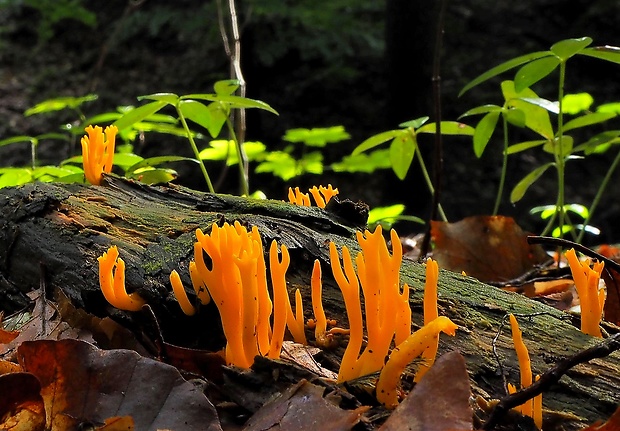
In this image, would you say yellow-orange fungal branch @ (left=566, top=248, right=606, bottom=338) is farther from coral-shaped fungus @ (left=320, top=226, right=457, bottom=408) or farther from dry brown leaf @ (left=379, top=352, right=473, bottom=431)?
dry brown leaf @ (left=379, top=352, right=473, bottom=431)

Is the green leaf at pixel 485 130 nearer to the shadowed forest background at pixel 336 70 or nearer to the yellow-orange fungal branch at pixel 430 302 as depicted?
the yellow-orange fungal branch at pixel 430 302

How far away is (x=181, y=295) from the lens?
143cm

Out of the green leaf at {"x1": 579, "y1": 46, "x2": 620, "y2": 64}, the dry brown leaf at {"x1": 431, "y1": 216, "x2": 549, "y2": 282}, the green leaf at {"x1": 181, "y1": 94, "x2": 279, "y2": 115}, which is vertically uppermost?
the green leaf at {"x1": 579, "y1": 46, "x2": 620, "y2": 64}

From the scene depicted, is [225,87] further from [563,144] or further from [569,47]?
[563,144]

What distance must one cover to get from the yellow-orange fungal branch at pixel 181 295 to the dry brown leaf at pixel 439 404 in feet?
1.97

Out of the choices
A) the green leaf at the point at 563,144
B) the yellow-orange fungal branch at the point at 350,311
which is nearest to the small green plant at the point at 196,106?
the yellow-orange fungal branch at the point at 350,311

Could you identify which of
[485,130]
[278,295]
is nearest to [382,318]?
[278,295]

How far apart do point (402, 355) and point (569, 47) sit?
1.56 metres

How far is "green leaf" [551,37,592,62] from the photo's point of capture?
7.06ft

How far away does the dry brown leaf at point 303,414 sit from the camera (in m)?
1.04

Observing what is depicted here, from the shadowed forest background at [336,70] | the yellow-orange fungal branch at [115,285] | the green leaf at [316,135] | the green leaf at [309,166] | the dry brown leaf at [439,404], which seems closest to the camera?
the dry brown leaf at [439,404]

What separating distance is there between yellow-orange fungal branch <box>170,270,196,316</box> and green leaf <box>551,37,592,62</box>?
1.63 meters

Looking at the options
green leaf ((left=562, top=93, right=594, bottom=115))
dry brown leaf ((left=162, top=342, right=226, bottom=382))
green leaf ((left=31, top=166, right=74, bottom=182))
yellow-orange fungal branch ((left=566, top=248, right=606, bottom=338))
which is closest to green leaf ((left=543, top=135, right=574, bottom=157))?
green leaf ((left=562, top=93, right=594, bottom=115))

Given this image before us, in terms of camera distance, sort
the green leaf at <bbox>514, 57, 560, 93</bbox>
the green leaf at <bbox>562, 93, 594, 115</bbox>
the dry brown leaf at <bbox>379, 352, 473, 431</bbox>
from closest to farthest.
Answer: the dry brown leaf at <bbox>379, 352, 473, 431</bbox>, the green leaf at <bbox>514, 57, 560, 93</bbox>, the green leaf at <bbox>562, 93, 594, 115</bbox>
